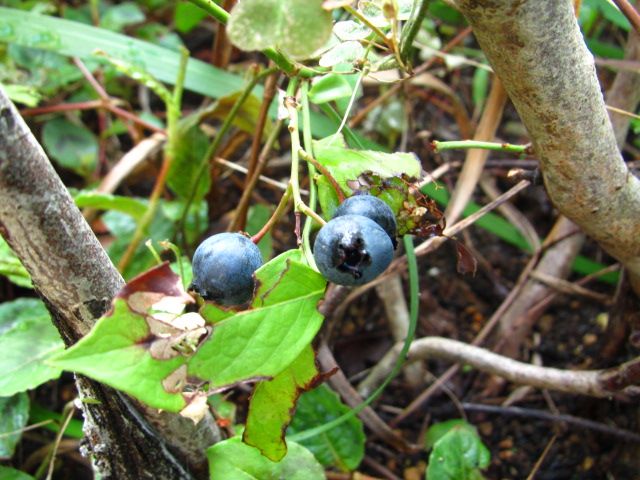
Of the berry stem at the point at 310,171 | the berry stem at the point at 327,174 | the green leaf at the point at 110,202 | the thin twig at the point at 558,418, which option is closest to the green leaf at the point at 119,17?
the green leaf at the point at 110,202

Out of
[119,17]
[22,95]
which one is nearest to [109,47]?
[22,95]

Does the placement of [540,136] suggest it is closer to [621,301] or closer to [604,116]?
[604,116]

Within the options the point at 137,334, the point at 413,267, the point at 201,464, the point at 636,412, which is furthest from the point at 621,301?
the point at 137,334

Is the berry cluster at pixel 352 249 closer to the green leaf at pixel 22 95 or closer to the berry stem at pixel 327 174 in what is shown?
the berry stem at pixel 327 174

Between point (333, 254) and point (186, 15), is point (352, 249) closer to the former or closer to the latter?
point (333, 254)

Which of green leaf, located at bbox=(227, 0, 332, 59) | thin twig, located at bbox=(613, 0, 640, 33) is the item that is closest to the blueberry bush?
green leaf, located at bbox=(227, 0, 332, 59)

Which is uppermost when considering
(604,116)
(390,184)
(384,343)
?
(604,116)
